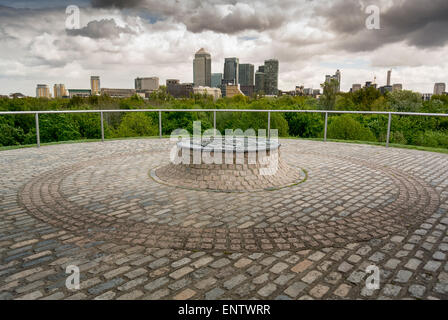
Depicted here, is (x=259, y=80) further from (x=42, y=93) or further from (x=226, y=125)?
(x=226, y=125)

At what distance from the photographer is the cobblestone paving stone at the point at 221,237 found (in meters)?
2.59

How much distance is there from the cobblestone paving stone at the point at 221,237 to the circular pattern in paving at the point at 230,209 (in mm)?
21

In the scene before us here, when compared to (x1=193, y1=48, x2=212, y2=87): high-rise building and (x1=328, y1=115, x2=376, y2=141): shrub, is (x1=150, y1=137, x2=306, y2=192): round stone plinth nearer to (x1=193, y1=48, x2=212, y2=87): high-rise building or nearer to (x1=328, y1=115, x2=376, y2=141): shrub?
(x1=328, y1=115, x2=376, y2=141): shrub

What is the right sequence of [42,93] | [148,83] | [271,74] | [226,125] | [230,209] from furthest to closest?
[271,74] → [148,83] → [42,93] → [226,125] → [230,209]

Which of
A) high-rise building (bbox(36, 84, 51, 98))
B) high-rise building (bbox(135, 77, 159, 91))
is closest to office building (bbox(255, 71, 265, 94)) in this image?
high-rise building (bbox(135, 77, 159, 91))

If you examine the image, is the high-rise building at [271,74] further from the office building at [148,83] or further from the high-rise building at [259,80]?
the office building at [148,83]

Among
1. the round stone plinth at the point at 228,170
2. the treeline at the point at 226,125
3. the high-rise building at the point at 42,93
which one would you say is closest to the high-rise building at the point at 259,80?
the high-rise building at the point at 42,93

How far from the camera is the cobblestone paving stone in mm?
2590

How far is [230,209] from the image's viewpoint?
14.6 feet

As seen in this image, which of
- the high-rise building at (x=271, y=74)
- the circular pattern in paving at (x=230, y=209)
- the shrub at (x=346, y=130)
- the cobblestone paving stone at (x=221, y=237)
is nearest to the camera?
the cobblestone paving stone at (x=221, y=237)

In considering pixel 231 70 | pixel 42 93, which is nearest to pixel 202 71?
pixel 231 70

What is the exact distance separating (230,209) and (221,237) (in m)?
0.96
